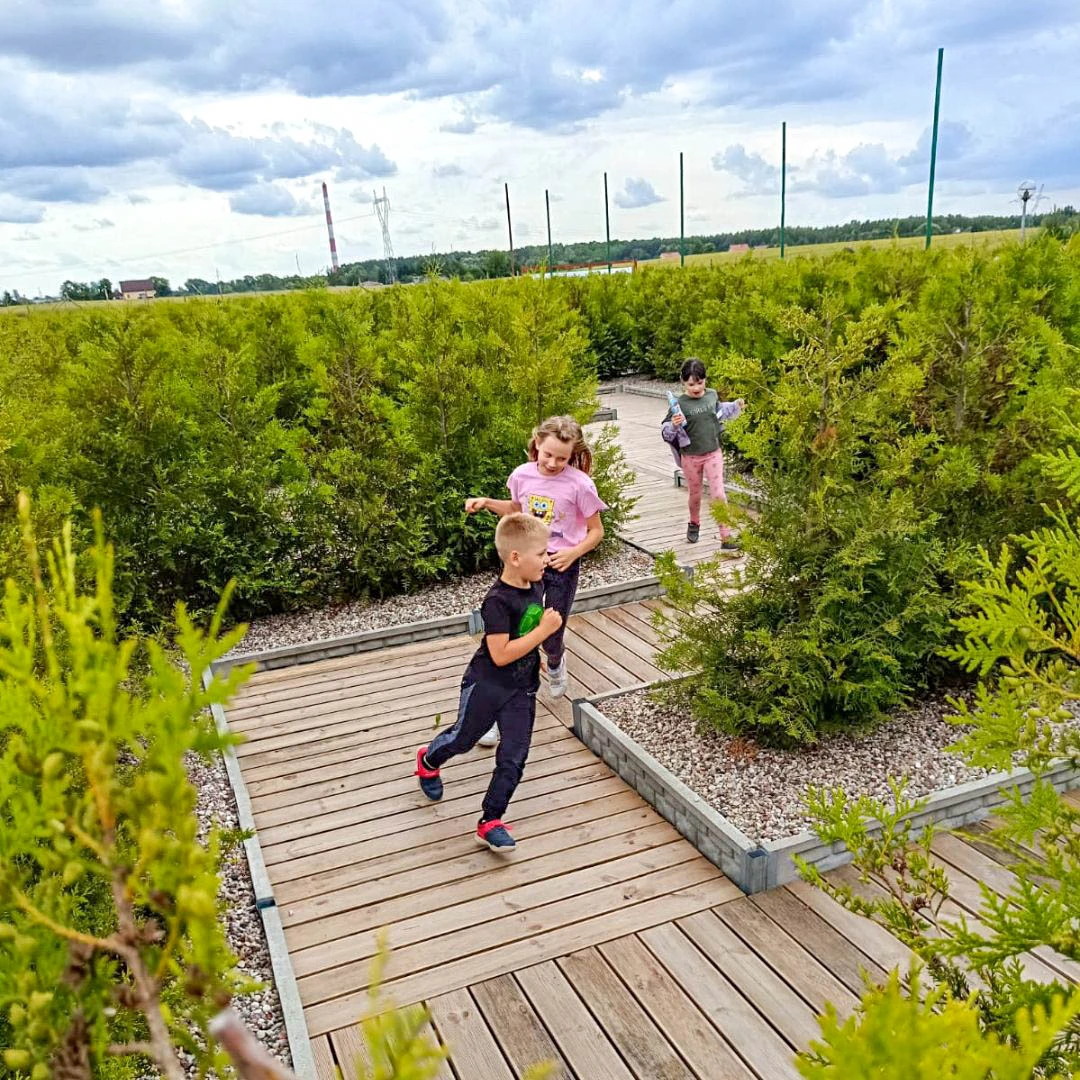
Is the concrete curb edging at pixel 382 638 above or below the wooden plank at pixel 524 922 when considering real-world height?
above

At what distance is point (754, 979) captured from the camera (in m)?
3.22

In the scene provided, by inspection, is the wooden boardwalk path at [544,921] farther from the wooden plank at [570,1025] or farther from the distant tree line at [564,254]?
the distant tree line at [564,254]

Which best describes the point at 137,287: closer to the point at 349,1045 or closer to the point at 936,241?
the point at 936,241

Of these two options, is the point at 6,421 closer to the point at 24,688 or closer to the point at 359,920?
the point at 359,920

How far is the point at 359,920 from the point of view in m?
3.63

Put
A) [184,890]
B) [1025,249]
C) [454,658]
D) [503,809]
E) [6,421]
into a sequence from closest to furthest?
1. [184,890]
2. [503,809]
3. [6,421]
4. [454,658]
5. [1025,249]

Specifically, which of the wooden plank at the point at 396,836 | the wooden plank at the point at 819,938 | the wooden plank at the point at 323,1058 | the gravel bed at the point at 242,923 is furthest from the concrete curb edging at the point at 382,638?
the wooden plank at the point at 819,938

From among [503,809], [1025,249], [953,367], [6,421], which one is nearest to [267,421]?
[6,421]

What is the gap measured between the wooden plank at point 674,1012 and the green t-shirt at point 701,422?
4.94 metres

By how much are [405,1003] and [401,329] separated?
8352 millimetres

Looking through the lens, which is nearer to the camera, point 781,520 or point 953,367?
point 781,520

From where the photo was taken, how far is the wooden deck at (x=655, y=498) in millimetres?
7895

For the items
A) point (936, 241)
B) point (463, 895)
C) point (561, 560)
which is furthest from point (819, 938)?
point (936, 241)

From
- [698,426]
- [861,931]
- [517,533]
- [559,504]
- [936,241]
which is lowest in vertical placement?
[861,931]
